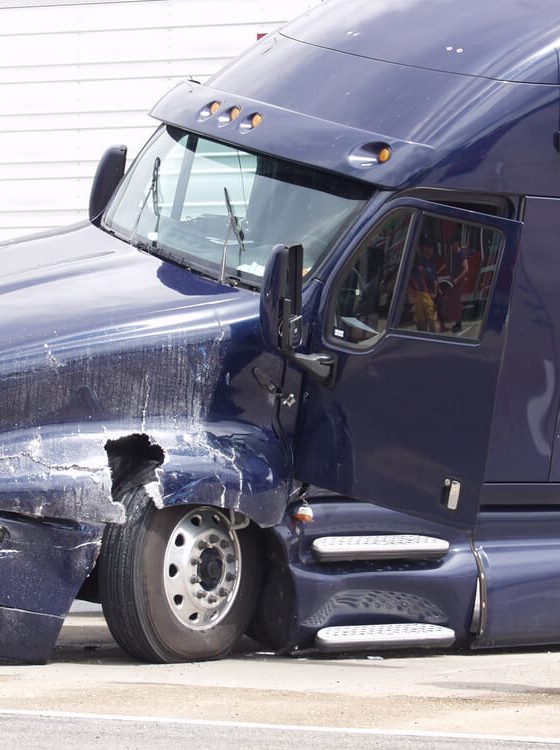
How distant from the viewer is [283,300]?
22.1 ft

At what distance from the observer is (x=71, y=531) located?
21.9ft

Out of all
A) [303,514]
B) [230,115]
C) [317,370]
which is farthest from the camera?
[230,115]

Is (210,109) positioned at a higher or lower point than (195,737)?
higher

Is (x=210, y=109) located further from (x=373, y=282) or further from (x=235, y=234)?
(x=373, y=282)

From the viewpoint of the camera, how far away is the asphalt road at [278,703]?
18.0 feet

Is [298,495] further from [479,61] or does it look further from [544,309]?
[479,61]

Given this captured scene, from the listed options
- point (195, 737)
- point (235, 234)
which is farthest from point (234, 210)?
point (195, 737)

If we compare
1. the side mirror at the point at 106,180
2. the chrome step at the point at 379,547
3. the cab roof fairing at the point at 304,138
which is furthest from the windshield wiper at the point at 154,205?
the chrome step at the point at 379,547

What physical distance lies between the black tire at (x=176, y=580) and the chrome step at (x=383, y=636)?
38cm

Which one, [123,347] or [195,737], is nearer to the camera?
[195,737]

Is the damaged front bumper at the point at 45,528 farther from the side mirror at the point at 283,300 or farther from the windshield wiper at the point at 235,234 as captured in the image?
the windshield wiper at the point at 235,234

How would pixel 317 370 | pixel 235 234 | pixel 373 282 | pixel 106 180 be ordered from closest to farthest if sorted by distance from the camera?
1. pixel 317 370
2. pixel 373 282
3. pixel 235 234
4. pixel 106 180

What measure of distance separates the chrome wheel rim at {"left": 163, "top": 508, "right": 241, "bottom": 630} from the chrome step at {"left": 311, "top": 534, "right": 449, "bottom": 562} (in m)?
0.40

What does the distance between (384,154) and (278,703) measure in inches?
97.0
